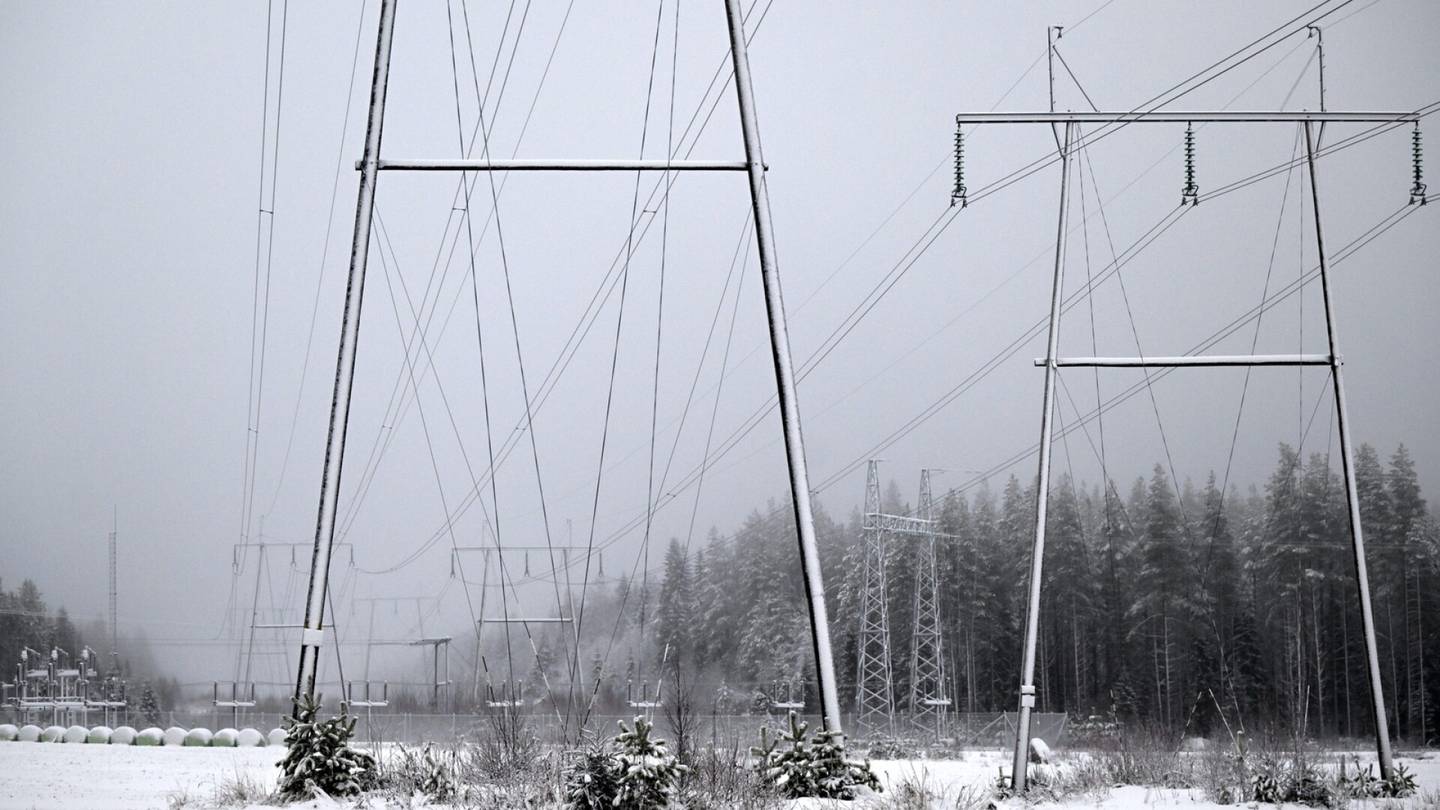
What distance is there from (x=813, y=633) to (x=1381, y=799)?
855 centimetres

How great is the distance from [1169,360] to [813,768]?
9.13 m

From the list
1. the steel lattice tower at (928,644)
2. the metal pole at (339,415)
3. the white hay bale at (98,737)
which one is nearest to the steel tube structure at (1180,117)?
the metal pole at (339,415)

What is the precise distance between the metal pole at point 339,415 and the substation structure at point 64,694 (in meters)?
43.7

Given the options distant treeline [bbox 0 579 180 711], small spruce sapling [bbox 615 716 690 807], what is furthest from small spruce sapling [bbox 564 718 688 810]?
distant treeline [bbox 0 579 180 711]

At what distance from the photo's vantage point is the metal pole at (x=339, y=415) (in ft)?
57.1

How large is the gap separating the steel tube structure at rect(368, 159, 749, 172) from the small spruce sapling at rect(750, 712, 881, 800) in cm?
685

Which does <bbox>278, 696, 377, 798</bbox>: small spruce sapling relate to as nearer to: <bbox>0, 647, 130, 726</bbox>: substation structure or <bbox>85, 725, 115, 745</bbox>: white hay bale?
<bbox>85, 725, 115, 745</bbox>: white hay bale

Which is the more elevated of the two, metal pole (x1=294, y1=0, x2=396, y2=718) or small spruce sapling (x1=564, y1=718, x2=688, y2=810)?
metal pole (x1=294, y1=0, x2=396, y2=718)

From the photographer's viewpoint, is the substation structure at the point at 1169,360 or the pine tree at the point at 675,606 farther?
the pine tree at the point at 675,606

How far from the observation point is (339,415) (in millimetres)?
17688

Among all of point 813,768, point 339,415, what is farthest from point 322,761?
point 813,768

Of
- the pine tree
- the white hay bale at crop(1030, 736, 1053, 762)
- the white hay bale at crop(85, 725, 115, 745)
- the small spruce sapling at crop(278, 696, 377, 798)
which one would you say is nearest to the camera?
the small spruce sapling at crop(278, 696, 377, 798)

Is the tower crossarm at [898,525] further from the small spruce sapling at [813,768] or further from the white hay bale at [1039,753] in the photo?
the small spruce sapling at [813,768]

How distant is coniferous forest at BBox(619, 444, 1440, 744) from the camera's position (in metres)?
61.8
